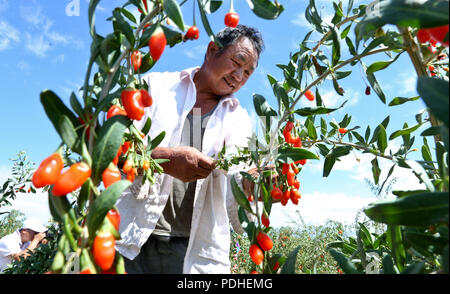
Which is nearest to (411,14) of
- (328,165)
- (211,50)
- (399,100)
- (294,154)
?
(294,154)

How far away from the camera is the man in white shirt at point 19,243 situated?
4327 mm

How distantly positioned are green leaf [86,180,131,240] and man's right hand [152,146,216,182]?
0.94 meters

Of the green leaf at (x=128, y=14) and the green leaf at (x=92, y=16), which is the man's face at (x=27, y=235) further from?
the green leaf at (x=92, y=16)

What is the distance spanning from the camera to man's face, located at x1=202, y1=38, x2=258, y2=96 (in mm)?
2214

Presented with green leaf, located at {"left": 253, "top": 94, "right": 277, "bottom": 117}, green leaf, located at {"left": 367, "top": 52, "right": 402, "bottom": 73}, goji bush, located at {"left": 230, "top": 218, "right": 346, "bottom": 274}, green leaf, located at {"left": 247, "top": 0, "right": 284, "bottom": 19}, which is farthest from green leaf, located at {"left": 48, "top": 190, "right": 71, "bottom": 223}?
goji bush, located at {"left": 230, "top": 218, "right": 346, "bottom": 274}

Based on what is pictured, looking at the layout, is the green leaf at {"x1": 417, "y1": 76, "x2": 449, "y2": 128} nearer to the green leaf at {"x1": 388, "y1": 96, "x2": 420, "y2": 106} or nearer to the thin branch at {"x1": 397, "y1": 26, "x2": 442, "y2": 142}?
the thin branch at {"x1": 397, "y1": 26, "x2": 442, "y2": 142}

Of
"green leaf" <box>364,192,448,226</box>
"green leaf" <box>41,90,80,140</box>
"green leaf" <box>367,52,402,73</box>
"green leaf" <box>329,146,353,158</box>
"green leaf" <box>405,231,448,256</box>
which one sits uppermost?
"green leaf" <box>367,52,402,73</box>

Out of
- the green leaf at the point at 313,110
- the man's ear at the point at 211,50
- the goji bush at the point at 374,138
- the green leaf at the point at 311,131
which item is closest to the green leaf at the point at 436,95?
the goji bush at the point at 374,138

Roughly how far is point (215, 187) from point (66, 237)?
4.94 ft

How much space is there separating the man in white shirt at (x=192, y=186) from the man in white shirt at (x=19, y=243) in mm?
2803

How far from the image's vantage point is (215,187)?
2.01 meters

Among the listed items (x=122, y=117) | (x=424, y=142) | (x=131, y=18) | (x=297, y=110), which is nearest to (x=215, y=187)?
(x=297, y=110)

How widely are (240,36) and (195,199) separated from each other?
44.5 inches

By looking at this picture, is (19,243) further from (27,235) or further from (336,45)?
(336,45)
